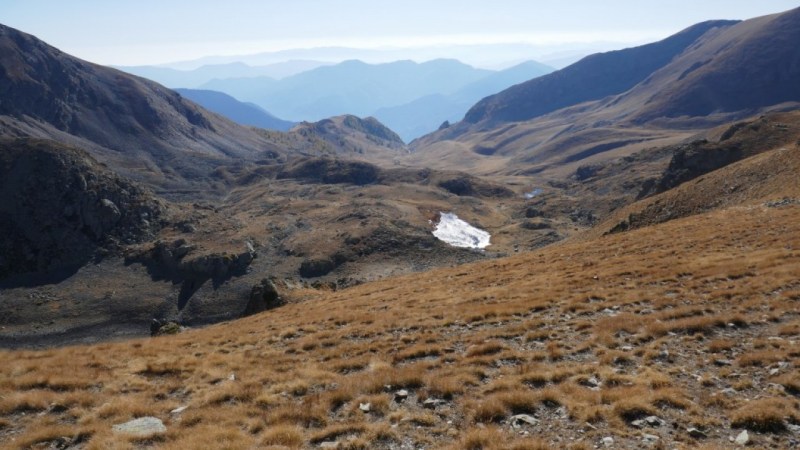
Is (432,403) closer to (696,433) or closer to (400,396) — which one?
(400,396)

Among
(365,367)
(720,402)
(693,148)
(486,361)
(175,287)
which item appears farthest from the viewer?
(175,287)

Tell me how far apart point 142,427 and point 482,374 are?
951 centimetres

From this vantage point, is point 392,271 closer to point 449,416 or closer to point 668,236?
point 668,236

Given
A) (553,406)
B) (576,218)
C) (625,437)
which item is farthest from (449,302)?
(576,218)

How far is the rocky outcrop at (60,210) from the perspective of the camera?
3637 inches

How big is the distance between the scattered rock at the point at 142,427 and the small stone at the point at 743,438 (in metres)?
13.0

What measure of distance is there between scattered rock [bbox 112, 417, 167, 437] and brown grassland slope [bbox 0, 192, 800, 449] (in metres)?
0.30

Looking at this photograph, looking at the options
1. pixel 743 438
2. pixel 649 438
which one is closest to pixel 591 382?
pixel 649 438

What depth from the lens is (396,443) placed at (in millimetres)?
11242

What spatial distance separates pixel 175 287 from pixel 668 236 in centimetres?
7656

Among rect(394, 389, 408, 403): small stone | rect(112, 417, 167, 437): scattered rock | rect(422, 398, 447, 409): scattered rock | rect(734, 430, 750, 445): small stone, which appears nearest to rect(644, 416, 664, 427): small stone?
rect(734, 430, 750, 445): small stone

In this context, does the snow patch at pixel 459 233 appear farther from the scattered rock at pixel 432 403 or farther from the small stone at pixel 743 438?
the small stone at pixel 743 438

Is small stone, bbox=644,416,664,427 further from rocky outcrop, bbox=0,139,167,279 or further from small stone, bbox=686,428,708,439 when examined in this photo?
rocky outcrop, bbox=0,139,167,279

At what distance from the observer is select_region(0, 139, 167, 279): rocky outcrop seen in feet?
303
